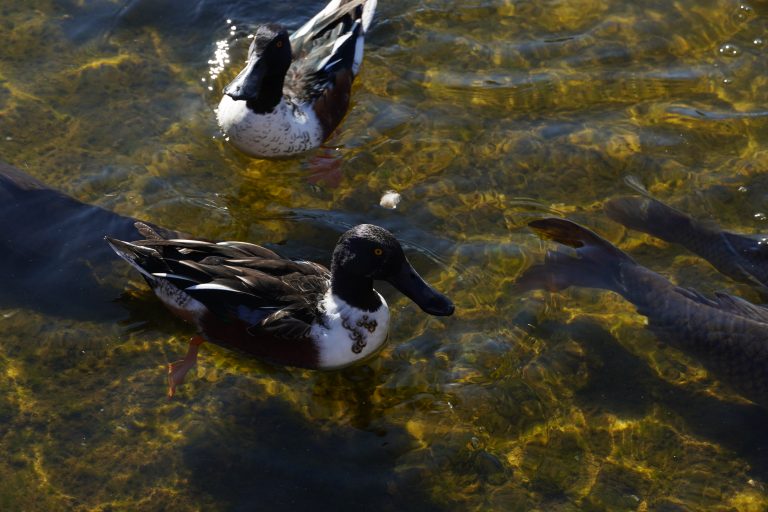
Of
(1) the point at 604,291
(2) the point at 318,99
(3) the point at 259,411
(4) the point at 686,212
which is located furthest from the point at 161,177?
(4) the point at 686,212

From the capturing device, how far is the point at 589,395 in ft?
21.1

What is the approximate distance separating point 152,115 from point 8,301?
90.0 inches

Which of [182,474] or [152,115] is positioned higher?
[152,115]

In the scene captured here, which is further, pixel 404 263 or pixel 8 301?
pixel 8 301

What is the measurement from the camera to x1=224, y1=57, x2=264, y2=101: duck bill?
7.58m

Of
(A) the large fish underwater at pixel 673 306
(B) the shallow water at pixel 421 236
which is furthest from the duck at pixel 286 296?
(A) the large fish underwater at pixel 673 306

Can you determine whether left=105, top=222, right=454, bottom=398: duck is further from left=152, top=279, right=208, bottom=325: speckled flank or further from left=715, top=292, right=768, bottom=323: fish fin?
left=715, top=292, right=768, bottom=323: fish fin

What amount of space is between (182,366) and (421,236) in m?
2.06

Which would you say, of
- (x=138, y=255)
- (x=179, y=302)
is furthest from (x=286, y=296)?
(x=138, y=255)

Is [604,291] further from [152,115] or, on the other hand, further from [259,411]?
[152,115]

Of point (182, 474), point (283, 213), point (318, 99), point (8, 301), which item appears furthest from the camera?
point (318, 99)

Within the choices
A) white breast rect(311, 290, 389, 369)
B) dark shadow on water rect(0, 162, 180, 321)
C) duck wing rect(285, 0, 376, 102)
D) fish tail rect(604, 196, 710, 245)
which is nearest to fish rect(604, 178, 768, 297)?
fish tail rect(604, 196, 710, 245)

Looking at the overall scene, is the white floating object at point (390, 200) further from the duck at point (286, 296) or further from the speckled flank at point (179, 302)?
the speckled flank at point (179, 302)

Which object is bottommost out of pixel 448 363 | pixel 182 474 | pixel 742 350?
pixel 182 474
